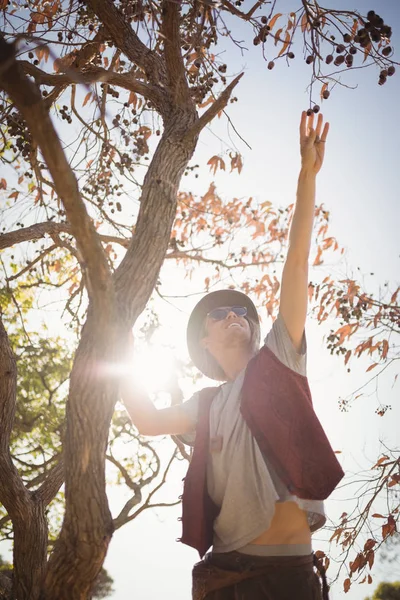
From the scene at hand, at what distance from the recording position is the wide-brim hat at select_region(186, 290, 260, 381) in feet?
9.02

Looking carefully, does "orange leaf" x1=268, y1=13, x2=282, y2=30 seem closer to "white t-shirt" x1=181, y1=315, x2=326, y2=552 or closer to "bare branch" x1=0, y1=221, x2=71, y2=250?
"bare branch" x1=0, y1=221, x2=71, y2=250

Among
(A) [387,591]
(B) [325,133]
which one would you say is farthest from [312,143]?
(A) [387,591]

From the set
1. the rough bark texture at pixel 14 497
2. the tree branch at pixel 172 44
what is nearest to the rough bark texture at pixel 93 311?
the rough bark texture at pixel 14 497

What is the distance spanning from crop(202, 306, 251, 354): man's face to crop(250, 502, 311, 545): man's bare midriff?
0.89 metres

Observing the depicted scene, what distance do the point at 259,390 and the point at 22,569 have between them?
1.89m

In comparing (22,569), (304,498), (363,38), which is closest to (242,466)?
(304,498)

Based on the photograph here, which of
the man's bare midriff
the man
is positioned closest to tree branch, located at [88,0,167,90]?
the man

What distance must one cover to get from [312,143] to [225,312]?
3.24 feet

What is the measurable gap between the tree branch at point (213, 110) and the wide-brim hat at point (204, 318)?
0.89m

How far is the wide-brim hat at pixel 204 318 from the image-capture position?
2.75 m

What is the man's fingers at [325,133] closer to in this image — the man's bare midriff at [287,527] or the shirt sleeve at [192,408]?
the shirt sleeve at [192,408]

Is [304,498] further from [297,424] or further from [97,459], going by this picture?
[97,459]

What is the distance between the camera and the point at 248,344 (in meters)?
2.58

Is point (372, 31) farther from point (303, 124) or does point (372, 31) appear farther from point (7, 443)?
point (7, 443)
